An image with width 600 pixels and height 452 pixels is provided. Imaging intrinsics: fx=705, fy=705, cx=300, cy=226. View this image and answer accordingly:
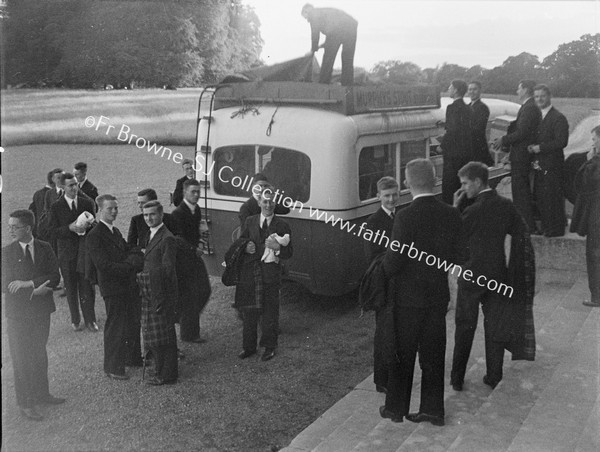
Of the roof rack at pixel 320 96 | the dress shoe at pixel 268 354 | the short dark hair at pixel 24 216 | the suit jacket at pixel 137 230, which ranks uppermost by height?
the roof rack at pixel 320 96

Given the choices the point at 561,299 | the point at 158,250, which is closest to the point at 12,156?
the point at 158,250

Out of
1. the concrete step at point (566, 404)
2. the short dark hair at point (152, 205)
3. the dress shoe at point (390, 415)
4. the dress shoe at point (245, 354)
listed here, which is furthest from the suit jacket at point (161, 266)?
the concrete step at point (566, 404)

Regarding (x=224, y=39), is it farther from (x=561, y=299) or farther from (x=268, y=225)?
(x=561, y=299)

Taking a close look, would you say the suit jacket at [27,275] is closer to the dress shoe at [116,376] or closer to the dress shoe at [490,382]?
the dress shoe at [116,376]

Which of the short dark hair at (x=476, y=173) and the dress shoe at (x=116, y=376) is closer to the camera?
the short dark hair at (x=476, y=173)

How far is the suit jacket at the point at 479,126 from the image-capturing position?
8.05 metres

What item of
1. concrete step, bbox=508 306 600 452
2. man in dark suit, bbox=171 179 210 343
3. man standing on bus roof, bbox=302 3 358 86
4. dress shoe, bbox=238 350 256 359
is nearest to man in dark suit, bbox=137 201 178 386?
man in dark suit, bbox=171 179 210 343

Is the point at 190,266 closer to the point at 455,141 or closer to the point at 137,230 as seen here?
the point at 137,230

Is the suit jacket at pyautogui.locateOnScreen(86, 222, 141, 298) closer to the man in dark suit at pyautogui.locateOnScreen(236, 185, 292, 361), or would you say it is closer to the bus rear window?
the man in dark suit at pyautogui.locateOnScreen(236, 185, 292, 361)

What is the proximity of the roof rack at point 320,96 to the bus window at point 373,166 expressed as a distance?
0.42 metres

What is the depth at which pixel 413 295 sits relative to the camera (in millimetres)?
4629

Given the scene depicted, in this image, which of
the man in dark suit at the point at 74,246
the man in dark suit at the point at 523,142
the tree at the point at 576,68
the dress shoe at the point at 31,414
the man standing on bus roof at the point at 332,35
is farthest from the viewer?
the man in dark suit at the point at 523,142

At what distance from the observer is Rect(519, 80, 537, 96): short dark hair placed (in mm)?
7250

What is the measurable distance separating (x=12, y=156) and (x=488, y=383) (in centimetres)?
371
